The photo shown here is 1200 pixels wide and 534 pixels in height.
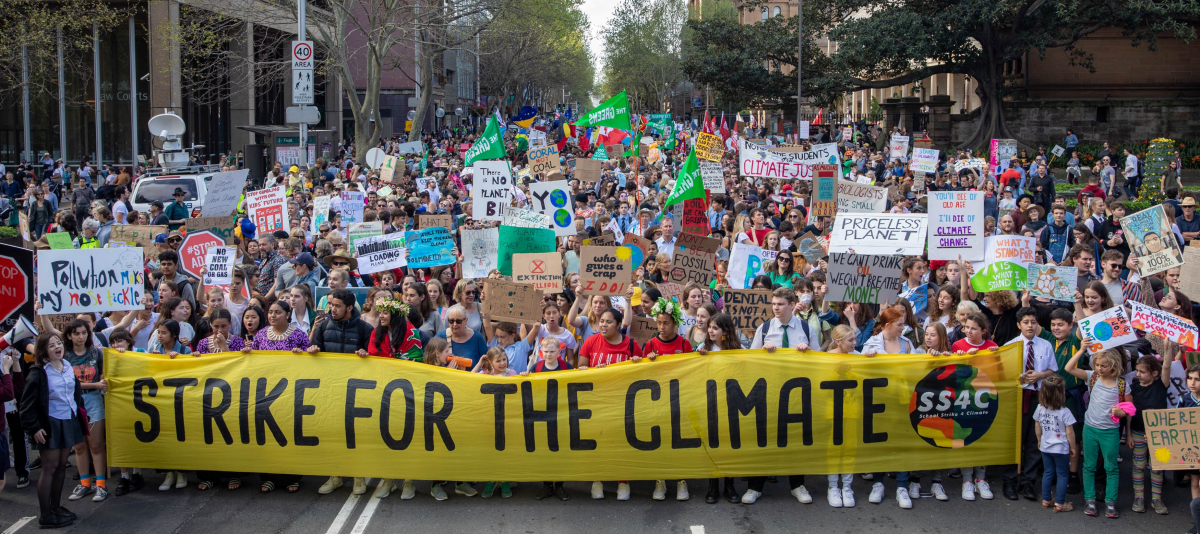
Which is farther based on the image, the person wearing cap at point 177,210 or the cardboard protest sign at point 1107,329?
the person wearing cap at point 177,210

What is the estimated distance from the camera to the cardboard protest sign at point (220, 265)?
10031 millimetres

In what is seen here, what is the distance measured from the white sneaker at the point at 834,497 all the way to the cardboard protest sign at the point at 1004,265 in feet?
7.71

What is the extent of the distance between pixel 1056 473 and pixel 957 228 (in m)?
3.30

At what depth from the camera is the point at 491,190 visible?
1396 centimetres

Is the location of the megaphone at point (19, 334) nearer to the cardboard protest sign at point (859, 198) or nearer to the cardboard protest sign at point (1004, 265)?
the cardboard protest sign at point (1004, 265)

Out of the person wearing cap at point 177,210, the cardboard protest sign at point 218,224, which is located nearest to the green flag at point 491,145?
the cardboard protest sign at point 218,224

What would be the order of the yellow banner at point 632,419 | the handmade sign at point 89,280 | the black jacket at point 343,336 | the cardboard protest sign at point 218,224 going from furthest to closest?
the cardboard protest sign at point 218,224 < the handmade sign at point 89,280 < the black jacket at point 343,336 < the yellow banner at point 632,419

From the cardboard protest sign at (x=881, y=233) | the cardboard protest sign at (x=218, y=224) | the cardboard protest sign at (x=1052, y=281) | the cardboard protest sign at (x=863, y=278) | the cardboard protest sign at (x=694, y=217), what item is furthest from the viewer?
the cardboard protest sign at (x=218, y=224)

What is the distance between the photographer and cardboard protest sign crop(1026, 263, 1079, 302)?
8.66 meters

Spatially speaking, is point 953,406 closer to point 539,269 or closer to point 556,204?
point 539,269

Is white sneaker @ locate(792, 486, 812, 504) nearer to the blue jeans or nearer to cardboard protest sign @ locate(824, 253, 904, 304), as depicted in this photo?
the blue jeans

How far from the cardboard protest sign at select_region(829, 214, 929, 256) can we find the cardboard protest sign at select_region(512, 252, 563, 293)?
8.29 ft

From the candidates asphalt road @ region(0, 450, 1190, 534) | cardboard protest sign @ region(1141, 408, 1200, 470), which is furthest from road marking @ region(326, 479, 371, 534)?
cardboard protest sign @ region(1141, 408, 1200, 470)

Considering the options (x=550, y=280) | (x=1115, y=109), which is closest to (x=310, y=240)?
(x=550, y=280)
